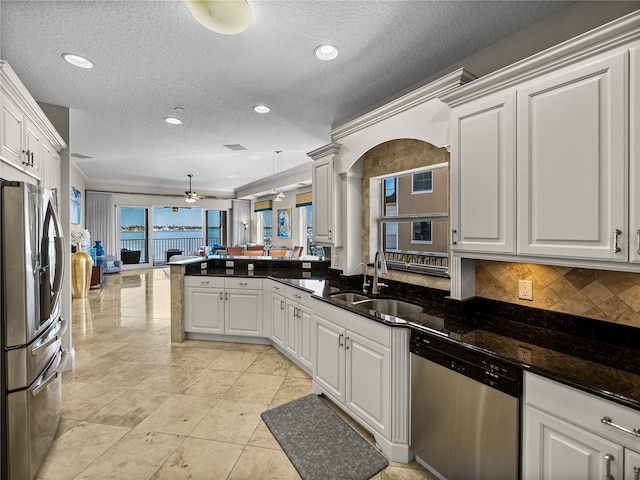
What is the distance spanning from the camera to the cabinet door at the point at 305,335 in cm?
303

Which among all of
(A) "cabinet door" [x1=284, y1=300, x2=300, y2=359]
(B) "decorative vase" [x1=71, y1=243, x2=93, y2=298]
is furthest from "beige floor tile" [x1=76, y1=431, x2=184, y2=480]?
(B) "decorative vase" [x1=71, y1=243, x2=93, y2=298]

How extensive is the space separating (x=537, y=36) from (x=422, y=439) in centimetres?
255

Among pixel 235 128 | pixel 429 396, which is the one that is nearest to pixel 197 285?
pixel 235 128

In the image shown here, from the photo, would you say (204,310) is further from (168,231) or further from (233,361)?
(168,231)

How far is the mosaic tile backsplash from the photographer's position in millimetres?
1569

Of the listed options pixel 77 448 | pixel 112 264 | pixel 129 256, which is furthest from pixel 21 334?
pixel 129 256

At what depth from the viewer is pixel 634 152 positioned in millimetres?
1292

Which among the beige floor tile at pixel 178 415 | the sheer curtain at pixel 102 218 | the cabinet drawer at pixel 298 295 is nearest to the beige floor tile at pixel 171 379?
the beige floor tile at pixel 178 415

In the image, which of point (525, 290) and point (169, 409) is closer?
point (525, 290)

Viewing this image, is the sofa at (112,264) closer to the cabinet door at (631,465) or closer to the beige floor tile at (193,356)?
the beige floor tile at (193,356)

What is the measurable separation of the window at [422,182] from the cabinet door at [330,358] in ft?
4.63

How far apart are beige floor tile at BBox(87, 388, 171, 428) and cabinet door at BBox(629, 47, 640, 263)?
10.5ft

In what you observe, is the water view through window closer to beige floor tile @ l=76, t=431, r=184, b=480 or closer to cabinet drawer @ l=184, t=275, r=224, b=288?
cabinet drawer @ l=184, t=275, r=224, b=288

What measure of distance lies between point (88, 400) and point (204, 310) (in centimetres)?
149
